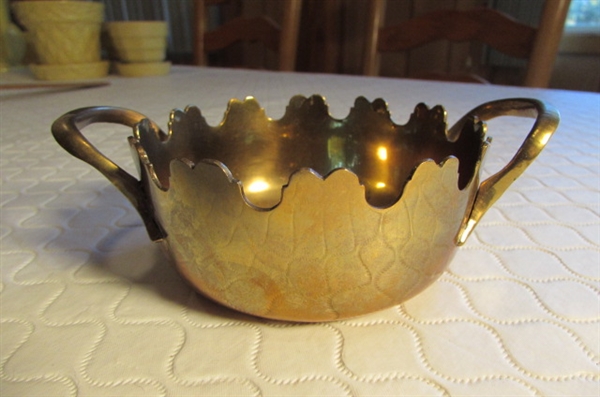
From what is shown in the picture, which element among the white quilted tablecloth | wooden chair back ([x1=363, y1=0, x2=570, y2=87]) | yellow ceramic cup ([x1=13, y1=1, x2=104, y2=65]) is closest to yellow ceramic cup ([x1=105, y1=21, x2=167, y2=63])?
yellow ceramic cup ([x1=13, y1=1, x2=104, y2=65])

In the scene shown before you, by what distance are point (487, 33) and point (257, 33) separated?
506mm

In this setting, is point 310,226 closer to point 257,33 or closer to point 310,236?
point 310,236

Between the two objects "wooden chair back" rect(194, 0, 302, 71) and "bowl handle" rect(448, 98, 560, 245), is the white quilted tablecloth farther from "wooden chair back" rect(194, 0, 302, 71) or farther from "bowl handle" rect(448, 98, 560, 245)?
"wooden chair back" rect(194, 0, 302, 71)

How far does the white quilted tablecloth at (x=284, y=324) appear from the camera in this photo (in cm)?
20

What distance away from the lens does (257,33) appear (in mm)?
1114

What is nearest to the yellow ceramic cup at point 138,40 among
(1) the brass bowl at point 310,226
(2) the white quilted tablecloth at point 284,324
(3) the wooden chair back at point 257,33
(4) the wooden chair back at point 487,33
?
(3) the wooden chair back at point 257,33

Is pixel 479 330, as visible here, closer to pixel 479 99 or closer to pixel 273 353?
pixel 273 353

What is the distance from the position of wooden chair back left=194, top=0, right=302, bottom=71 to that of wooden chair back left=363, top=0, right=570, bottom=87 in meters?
0.17

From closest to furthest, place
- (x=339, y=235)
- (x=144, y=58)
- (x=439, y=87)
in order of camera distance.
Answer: (x=339, y=235), (x=439, y=87), (x=144, y=58)

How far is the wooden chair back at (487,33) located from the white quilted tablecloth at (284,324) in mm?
484

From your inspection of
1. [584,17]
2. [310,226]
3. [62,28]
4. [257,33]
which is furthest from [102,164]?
[584,17]

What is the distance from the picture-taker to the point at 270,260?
0.66ft

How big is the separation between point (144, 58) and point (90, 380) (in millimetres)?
881

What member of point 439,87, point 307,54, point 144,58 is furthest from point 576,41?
point 144,58
